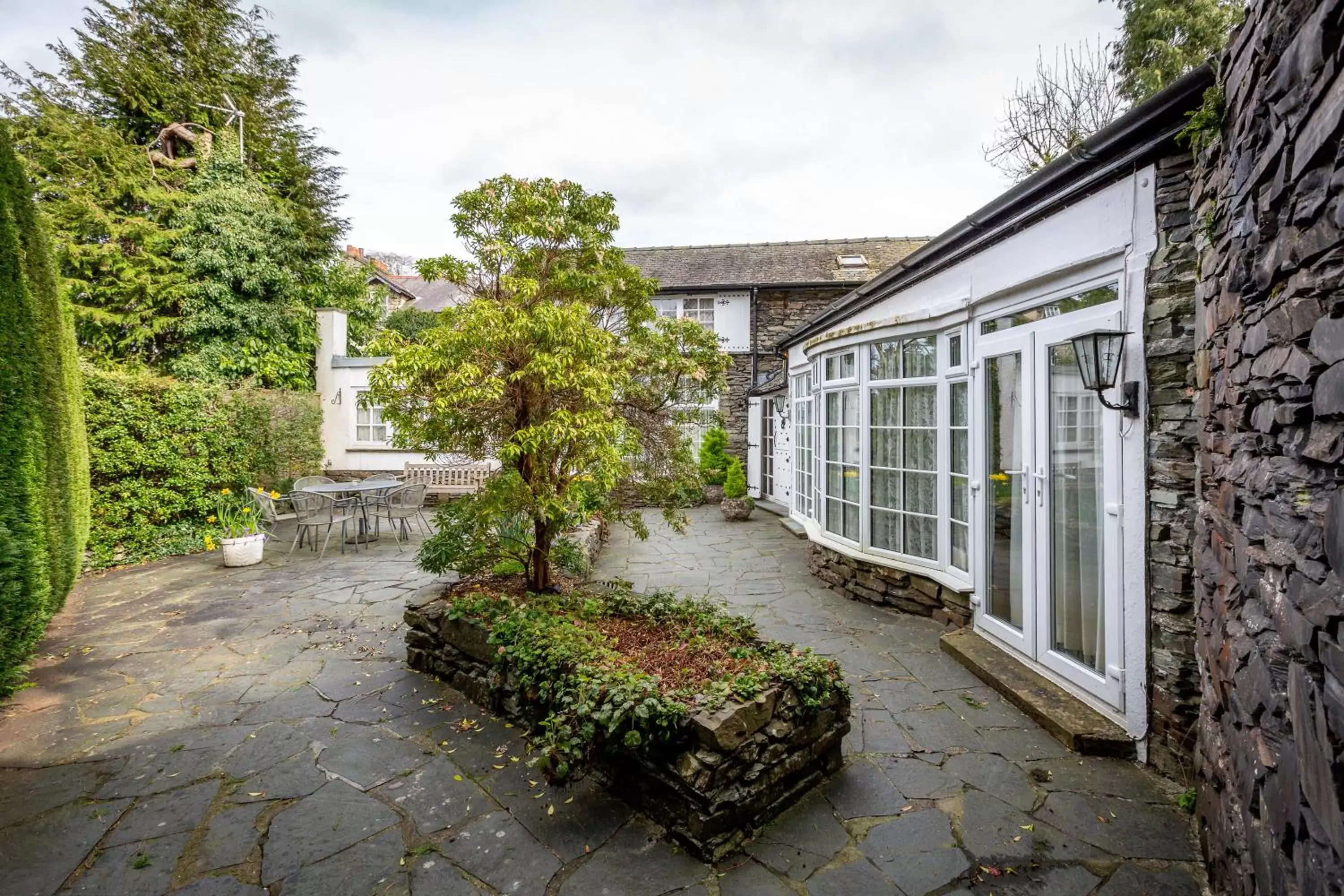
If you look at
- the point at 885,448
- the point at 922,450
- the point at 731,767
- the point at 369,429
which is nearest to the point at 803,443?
the point at 885,448

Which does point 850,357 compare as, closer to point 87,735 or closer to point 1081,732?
point 1081,732

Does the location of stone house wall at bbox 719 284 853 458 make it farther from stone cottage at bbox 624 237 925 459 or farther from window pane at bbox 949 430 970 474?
window pane at bbox 949 430 970 474

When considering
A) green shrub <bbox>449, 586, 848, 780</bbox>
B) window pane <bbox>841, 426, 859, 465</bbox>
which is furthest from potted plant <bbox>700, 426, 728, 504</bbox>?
green shrub <bbox>449, 586, 848, 780</bbox>

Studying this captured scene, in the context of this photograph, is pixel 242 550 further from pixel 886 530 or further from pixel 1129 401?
pixel 1129 401

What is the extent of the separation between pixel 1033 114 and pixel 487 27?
387 inches

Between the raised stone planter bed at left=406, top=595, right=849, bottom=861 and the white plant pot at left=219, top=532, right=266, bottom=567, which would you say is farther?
the white plant pot at left=219, top=532, right=266, bottom=567

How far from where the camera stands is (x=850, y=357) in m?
6.30

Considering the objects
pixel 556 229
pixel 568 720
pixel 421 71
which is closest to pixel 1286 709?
pixel 568 720

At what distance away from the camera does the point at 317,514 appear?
7742mm

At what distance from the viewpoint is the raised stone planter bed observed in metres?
2.43

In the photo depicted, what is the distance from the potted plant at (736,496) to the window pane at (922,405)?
5.62 meters

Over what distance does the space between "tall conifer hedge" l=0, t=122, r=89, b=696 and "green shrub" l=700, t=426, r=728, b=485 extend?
9.83 metres

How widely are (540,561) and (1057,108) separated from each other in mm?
12292

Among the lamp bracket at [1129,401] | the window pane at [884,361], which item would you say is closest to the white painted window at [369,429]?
the window pane at [884,361]
